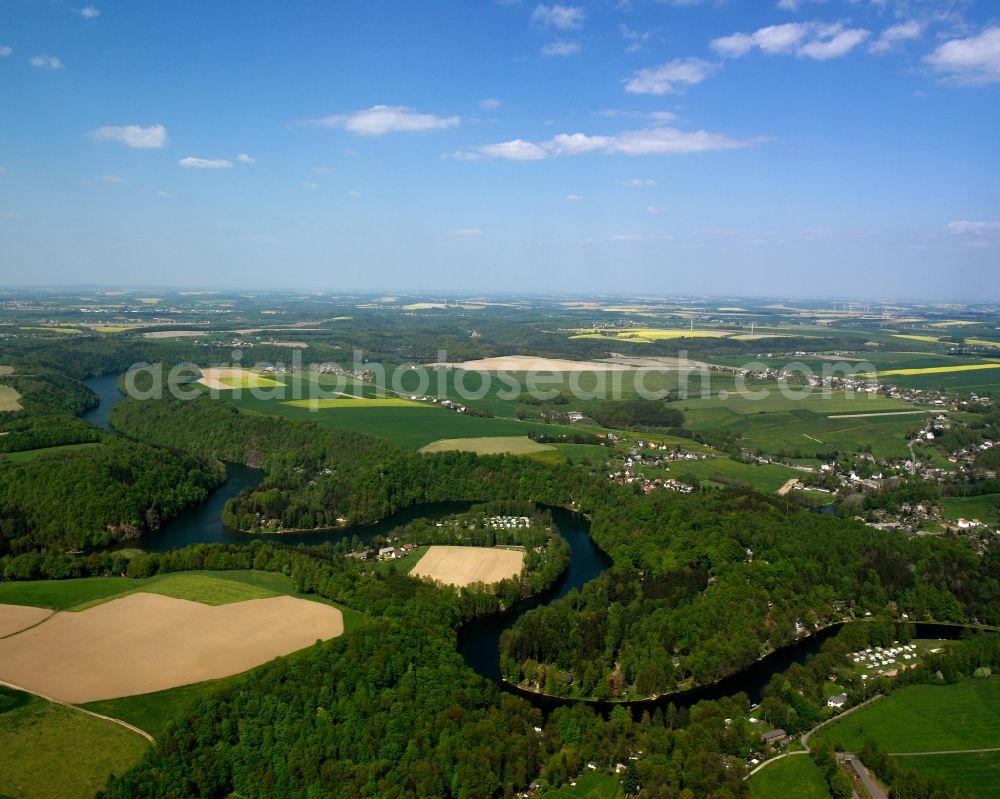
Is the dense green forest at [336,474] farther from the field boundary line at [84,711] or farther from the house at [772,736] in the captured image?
the house at [772,736]

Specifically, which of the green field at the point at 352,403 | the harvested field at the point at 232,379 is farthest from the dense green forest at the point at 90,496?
the harvested field at the point at 232,379

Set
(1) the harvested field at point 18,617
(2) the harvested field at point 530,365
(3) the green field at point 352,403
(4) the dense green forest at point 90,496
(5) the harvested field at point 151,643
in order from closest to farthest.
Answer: (5) the harvested field at point 151,643, (1) the harvested field at point 18,617, (4) the dense green forest at point 90,496, (3) the green field at point 352,403, (2) the harvested field at point 530,365

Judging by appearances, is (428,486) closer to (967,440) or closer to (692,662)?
(692,662)

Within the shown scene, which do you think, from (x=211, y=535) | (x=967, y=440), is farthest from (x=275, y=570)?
(x=967, y=440)

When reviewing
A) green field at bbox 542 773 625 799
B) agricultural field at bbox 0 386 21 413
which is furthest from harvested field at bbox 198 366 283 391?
green field at bbox 542 773 625 799

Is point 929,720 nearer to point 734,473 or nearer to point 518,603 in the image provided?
point 518,603

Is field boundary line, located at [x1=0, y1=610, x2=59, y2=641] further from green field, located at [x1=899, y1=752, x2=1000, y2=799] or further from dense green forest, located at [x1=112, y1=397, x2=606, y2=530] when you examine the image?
green field, located at [x1=899, y1=752, x2=1000, y2=799]
